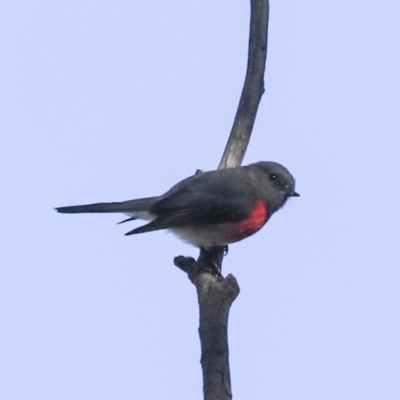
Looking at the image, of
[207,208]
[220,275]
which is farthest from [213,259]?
[207,208]

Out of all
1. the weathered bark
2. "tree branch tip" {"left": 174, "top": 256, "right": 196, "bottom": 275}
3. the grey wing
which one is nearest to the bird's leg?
the weathered bark

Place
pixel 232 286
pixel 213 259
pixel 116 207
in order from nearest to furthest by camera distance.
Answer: pixel 232 286, pixel 213 259, pixel 116 207

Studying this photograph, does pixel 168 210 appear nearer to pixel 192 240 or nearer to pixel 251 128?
pixel 192 240

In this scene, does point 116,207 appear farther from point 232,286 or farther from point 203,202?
point 232,286

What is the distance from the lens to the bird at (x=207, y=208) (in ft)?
32.2

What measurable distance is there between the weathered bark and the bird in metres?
0.22

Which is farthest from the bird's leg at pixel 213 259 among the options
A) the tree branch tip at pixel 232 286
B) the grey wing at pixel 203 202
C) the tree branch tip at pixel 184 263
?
the tree branch tip at pixel 232 286

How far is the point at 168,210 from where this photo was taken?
9859 millimetres

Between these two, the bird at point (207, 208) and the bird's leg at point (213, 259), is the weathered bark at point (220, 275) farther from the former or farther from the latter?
the bird at point (207, 208)

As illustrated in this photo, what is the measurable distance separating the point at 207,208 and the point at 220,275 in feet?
4.60

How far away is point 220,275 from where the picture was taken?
8.70 meters

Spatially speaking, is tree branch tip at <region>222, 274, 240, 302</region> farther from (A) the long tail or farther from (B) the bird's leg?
(A) the long tail

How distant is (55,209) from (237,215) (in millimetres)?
1612

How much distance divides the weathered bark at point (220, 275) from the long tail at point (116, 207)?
0.73m
